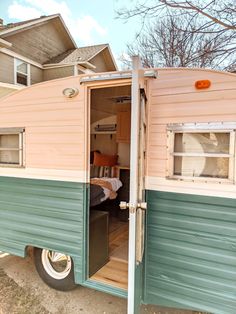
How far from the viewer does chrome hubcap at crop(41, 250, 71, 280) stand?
3305 millimetres

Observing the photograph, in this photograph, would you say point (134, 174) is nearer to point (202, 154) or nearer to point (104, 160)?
point (202, 154)

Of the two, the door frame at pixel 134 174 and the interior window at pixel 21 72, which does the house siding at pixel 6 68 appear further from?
the door frame at pixel 134 174

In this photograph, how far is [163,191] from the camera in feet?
8.13

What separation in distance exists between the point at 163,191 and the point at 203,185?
390 millimetres

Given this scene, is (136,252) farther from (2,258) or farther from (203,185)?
(2,258)

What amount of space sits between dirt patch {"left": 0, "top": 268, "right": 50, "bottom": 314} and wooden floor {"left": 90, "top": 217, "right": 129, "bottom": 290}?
792 mm

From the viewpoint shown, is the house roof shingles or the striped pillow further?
the house roof shingles

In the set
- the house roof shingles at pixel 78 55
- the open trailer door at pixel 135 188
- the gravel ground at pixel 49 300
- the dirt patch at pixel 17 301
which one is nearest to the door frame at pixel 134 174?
the open trailer door at pixel 135 188

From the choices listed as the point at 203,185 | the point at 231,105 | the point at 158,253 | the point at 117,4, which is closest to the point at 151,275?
the point at 158,253

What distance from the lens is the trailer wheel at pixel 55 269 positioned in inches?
128

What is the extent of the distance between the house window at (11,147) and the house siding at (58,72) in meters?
9.66

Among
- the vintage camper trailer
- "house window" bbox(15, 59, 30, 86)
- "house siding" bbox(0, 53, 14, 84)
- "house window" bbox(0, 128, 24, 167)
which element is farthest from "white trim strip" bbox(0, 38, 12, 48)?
"house window" bbox(0, 128, 24, 167)

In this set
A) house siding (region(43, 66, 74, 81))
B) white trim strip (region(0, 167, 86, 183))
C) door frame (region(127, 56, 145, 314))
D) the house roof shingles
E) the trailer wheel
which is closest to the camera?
door frame (region(127, 56, 145, 314))

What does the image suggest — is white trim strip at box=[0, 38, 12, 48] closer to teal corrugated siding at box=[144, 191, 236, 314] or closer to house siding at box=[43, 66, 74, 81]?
house siding at box=[43, 66, 74, 81]
